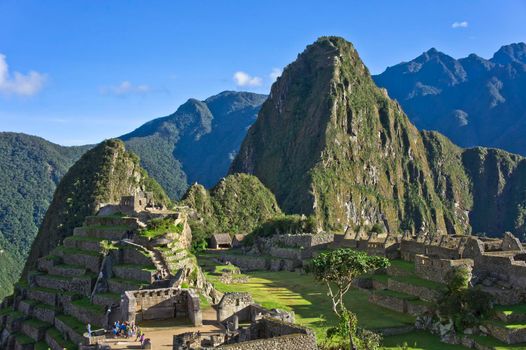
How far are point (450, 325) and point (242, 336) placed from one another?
848 inches

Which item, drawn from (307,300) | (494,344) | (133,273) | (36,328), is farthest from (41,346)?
(494,344)

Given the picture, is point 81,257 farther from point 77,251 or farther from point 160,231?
point 160,231

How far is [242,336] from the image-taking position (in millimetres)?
20031

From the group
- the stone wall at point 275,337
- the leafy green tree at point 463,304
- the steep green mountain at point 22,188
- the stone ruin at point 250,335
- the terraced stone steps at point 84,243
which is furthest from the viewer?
the steep green mountain at point 22,188

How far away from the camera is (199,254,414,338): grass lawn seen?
39.1 meters

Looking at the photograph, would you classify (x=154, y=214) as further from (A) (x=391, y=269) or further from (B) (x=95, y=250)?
(A) (x=391, y=269)

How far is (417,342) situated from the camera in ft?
117

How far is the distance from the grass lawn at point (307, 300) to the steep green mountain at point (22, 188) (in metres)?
83.2

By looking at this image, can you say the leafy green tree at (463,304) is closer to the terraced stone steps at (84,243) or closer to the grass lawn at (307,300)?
the grass lawn at (307,300)

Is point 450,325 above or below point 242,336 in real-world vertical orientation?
below

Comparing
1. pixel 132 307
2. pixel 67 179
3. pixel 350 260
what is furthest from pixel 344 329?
pixel 67 179

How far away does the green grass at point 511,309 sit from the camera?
35703 mm

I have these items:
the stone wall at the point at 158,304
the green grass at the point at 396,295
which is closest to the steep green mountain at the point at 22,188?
the green grass at the point at 396,295

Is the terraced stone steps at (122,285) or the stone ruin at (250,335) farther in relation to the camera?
the terraced stone steps at (122,285)
